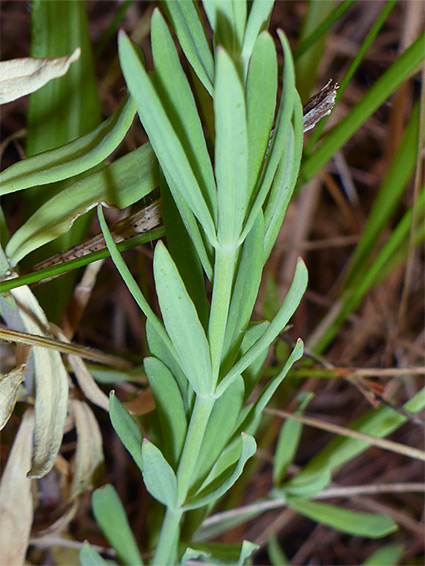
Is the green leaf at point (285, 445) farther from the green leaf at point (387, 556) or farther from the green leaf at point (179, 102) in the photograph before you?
the green leaf at point (179, 102)

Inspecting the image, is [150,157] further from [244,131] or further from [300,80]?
[300,80]

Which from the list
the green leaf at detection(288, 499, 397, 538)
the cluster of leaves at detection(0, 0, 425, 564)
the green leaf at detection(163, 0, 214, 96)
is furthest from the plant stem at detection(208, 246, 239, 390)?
the green leaf at detection(288, 499, 397, 538)

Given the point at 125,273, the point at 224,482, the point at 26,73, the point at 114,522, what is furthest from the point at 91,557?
the point at 26,73

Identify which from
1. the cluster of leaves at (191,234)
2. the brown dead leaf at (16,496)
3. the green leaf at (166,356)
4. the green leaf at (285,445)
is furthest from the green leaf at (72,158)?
the green leaf at (285,445)

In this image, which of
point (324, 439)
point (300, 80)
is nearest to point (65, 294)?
point (300, 80)

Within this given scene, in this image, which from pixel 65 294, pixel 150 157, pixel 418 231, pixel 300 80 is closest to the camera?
pixel 150 157

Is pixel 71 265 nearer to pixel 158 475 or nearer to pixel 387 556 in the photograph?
pixel 158 475
